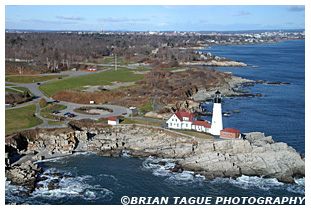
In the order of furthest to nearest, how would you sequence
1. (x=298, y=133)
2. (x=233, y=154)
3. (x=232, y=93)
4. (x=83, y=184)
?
(x=232, y=93) < (x=298, y=133) < (x=233, y=154) < (x=83, y=184)

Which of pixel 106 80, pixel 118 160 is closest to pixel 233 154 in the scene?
pixel 118 160

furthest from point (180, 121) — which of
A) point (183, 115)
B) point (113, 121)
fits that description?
point (113, 121)

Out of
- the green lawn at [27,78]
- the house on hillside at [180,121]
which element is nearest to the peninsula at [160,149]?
the house on hillside at [180,121]

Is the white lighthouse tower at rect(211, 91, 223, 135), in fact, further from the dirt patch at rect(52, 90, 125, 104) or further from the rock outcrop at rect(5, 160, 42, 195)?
the dirt patch at rect(52, 90, 125, 104)

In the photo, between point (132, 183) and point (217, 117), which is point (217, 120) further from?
point (132, 183)

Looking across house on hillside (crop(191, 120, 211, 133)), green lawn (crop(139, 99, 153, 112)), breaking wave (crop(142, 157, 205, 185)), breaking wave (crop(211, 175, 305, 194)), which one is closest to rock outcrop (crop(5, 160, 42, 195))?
breaking wave (crop(142, 157, 205, 185))

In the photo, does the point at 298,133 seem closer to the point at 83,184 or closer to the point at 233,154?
the point at 233,154

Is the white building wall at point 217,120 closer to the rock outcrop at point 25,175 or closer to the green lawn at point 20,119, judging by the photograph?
the rock outcrop at point 25,175
